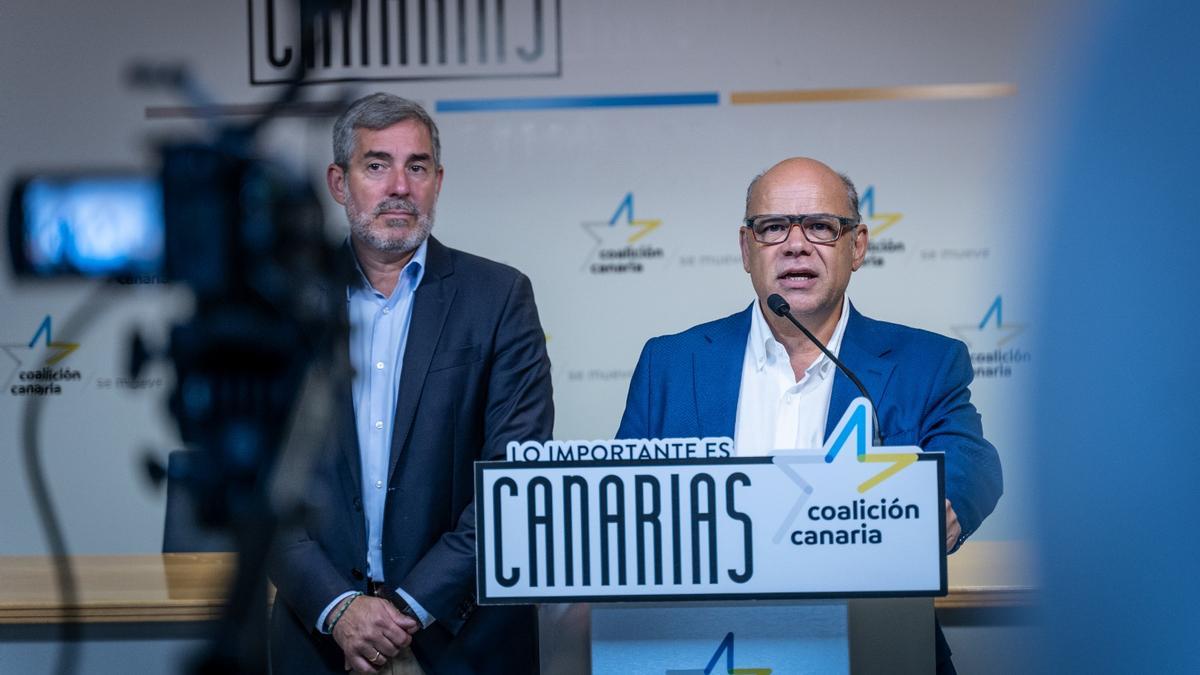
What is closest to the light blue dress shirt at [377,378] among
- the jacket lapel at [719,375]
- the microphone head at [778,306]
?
the jacket lapel at [719,375]

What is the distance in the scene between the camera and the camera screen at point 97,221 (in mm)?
3496

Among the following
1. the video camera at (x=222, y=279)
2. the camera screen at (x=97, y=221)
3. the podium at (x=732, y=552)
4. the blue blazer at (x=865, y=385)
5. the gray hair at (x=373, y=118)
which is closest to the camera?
the podium at (x=732, y=552)

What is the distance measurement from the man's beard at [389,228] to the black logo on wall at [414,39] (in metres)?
1.08

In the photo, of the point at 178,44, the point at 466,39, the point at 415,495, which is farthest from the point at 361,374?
the point at 178,44

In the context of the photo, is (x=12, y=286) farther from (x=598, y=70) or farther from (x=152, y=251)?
(x=598, y=70)

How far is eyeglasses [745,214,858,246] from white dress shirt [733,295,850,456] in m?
0.18

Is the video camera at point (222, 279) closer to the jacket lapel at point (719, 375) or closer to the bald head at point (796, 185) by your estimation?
the jacket lapel at point (719, 375)

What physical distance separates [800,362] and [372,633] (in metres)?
0.92

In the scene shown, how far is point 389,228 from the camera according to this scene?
8.38ft

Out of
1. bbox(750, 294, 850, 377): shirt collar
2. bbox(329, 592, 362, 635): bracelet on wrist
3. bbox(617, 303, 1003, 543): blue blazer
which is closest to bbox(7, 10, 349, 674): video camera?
bbox(329, 592, 362, 635): bracelet on wrist

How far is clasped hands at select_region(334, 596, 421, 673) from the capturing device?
228cm

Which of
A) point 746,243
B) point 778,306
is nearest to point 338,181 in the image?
point 746,243

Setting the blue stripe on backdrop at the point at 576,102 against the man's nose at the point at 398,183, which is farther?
the blue stripe on backdrop at the point at 576,102

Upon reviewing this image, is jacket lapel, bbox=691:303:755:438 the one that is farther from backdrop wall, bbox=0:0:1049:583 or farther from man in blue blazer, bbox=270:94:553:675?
backdrop wall, bbox=0:0:1049:583
